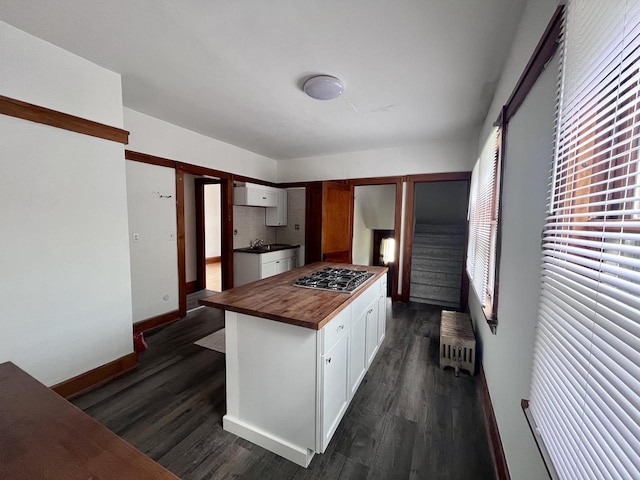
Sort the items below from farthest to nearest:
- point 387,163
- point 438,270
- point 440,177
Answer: point 438,270, point 387,163, point 440,177

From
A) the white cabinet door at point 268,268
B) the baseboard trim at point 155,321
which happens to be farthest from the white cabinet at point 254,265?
the baseboard trim at point 155,321

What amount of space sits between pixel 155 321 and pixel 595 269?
3.99m

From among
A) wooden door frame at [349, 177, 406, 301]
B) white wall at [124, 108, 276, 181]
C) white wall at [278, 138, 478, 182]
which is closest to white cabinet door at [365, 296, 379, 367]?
wooden door frame at [349, 177, 406, 301]

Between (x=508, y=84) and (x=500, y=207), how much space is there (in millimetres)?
879

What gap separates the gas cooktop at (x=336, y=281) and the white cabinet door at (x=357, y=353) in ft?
0.86

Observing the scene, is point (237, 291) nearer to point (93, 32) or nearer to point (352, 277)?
point (352, 277)

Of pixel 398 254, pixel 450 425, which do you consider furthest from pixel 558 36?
pixel 398 254

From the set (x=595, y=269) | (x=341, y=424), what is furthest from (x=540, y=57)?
(x=341, y=424)

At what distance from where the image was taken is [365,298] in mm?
2221

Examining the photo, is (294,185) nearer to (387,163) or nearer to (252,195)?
(252,195)

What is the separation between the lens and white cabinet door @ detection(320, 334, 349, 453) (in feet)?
4.99

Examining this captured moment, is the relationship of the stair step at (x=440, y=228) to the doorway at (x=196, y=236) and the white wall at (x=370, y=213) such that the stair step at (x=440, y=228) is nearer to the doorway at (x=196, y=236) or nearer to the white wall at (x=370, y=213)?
the white wall at (x=370, y=213)

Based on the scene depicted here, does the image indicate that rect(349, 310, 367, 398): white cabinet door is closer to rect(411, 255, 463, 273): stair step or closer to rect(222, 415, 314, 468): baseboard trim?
rect(222, 415, 314, 468): baseboard trim

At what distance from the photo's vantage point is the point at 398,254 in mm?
4496
